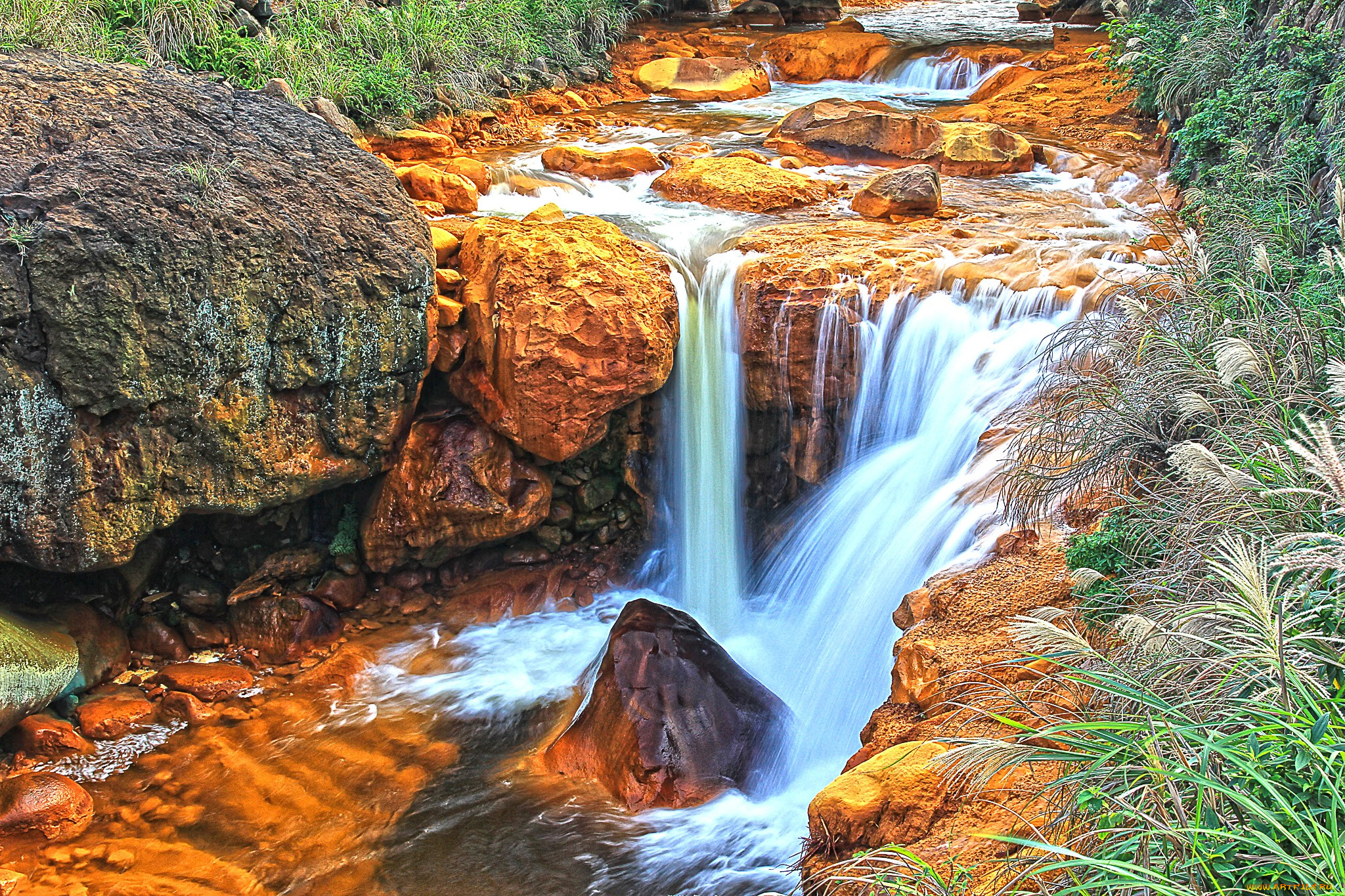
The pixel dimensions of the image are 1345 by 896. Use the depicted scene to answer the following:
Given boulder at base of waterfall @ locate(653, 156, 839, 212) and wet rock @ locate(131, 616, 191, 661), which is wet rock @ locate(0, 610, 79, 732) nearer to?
wet rock @ locate(131, 616, 191, 661)

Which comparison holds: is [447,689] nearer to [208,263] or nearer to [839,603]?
[839,603]

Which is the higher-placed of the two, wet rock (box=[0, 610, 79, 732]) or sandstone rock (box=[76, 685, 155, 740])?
wet rock (box=[0, 610, 79, 732])

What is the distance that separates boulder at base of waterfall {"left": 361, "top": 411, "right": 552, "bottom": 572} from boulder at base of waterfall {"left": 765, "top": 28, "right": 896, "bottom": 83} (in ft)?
31.6

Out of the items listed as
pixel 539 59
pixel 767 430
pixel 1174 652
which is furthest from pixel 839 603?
pixel 539 59

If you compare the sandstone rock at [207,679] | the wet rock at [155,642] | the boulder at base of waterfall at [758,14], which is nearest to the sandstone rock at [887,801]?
the sandstone rock at [207,679]

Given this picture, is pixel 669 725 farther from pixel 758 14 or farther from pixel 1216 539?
pixel 758 14

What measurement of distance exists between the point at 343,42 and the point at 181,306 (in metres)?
6.31

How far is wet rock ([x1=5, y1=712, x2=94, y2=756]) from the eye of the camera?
503cm

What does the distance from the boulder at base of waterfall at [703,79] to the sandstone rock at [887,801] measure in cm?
1096

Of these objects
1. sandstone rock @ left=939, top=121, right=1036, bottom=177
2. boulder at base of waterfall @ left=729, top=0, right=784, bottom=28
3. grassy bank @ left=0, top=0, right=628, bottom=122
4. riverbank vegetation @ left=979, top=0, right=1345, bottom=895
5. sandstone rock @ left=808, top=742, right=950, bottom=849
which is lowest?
sandstone rock @ left=808, top=742, right=950, bottom=849

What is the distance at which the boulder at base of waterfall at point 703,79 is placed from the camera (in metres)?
12.8

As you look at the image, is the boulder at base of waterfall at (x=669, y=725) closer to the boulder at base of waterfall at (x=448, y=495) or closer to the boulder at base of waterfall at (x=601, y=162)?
the boulder at base of waterfall at (x=448, y=495)

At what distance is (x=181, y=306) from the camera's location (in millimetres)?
5105

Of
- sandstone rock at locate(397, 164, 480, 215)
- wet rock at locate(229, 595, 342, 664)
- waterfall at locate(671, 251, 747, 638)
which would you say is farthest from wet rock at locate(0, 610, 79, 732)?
sandstone rock at locate(397, 164, 480, 215)
